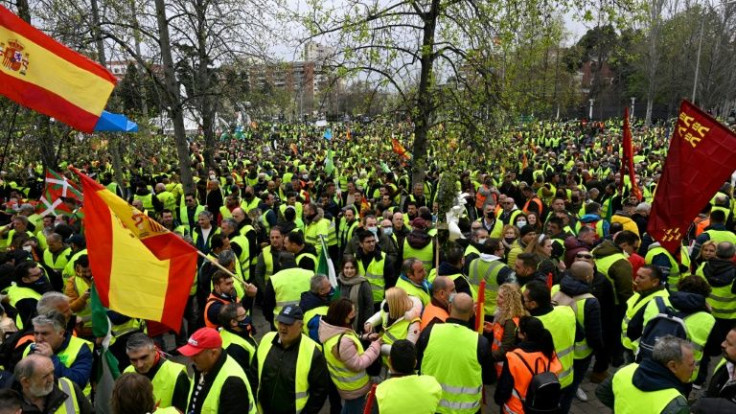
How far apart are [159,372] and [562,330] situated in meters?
3.22

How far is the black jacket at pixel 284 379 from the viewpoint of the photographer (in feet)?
13.5

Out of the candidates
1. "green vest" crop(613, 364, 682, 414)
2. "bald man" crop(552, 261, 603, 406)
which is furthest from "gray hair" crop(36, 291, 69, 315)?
"bald man" crop(552, 261, 603, 406)

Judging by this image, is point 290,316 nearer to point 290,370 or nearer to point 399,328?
point 290,370

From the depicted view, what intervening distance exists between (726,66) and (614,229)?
44.8 meters

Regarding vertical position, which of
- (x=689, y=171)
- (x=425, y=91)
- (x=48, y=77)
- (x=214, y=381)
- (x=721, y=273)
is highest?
(x=425, y=91)

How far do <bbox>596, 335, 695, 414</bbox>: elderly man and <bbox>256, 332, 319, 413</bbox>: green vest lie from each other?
85.9 inches

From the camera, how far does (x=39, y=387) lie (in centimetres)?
342

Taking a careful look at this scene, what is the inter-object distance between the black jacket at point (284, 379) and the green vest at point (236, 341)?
0.35 m

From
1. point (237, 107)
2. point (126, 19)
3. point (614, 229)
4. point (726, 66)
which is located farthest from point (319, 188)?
point (726, 66)

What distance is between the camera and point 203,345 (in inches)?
142

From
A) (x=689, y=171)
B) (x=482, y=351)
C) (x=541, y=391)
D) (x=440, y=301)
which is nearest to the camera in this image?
(x=541, y=391)

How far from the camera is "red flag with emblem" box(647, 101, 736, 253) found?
5.57 m

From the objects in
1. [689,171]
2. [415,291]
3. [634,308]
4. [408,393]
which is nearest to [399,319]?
[415,291]

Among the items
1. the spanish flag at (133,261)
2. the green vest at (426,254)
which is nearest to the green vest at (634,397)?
the spanish flag at (133,261)
